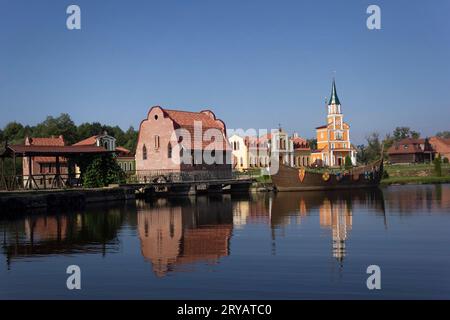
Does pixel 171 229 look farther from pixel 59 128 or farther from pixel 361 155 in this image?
pixel 361 155

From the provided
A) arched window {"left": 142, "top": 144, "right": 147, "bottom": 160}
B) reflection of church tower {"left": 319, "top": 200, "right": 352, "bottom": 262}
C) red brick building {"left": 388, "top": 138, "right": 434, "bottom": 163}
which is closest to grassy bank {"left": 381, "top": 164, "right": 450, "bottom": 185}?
red brick building {"left": 388, "top": 138, "right": 434, "bottom": 163}

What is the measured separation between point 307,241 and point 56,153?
27005mm

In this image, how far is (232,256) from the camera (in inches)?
699

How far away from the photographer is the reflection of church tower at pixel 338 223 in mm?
18641

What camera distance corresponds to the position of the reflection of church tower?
18.6 metres

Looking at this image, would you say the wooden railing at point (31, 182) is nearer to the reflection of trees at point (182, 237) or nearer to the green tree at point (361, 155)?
the reflection of trees at point (182, 237)

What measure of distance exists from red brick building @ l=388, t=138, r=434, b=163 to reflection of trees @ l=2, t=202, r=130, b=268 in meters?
80.8

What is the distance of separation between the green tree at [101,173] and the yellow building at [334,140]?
56.9 meters

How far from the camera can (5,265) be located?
687 inches

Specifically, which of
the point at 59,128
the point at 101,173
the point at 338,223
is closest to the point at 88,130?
the point at 59,128

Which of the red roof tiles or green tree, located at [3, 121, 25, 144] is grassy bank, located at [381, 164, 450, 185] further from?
green tree, located at [3, 121, 25, 144]

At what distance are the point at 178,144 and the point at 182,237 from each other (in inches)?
1421

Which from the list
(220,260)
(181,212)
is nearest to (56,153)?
(181,212)
